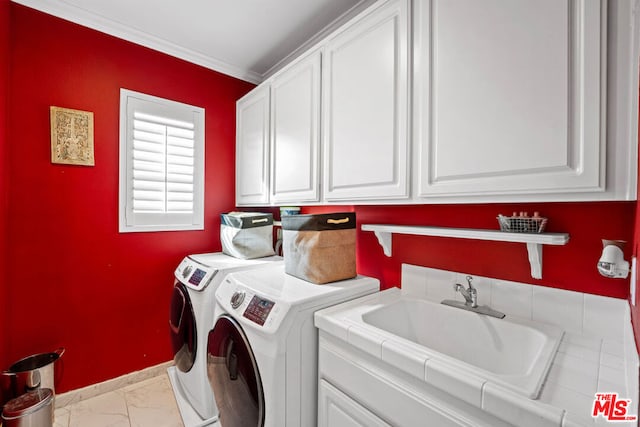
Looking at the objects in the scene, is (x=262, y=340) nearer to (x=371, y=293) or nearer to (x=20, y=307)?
(x=371, y=293)

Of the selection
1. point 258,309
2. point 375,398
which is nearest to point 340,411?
point 375,398

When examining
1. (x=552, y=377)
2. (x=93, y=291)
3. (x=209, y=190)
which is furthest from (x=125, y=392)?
(x=552, y=377)

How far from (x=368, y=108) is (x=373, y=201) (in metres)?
0.45

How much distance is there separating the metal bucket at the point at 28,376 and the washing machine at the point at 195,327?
69 cm

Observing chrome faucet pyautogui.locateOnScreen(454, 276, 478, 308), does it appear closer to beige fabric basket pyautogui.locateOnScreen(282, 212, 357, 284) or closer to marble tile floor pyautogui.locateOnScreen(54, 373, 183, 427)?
beige fabric basket pyautogui.locateOnScreen(282, 212, 357, 284)

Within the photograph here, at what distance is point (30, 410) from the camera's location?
149cm

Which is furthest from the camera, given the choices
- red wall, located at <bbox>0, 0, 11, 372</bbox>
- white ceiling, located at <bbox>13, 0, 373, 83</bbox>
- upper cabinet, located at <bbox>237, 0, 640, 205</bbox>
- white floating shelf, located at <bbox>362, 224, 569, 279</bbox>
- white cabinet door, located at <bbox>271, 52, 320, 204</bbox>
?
white ceiling, located at <bbox>13, 0, 373, 83</bbox>

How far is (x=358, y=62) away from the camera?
1402 millimetres

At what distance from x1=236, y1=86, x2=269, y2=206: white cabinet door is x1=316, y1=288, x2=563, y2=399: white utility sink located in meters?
1.27

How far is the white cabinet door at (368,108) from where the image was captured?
48.5 inches

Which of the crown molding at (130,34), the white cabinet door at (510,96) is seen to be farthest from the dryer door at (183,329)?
the crown molding at (130,34)

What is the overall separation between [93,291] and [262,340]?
1.63 m

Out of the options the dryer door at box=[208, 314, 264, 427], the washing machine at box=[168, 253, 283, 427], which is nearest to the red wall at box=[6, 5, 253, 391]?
the washing machine at box=[168, 253, 283, 427]

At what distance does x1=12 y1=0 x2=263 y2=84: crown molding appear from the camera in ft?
5.88
